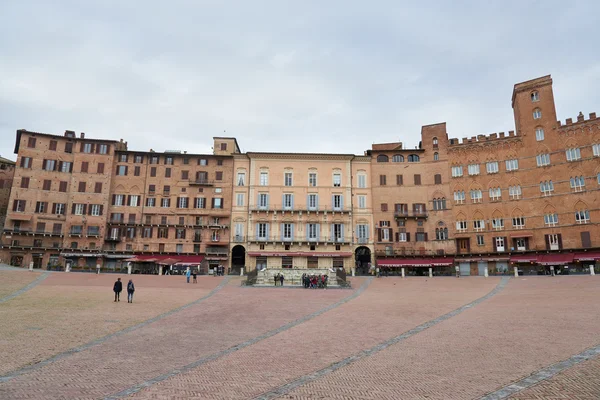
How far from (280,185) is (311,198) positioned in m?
4.82

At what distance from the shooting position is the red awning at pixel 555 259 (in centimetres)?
4590

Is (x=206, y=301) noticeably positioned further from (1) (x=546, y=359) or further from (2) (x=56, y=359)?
(1) (x=546, y=359)

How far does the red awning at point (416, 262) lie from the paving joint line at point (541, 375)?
4024 centimetres

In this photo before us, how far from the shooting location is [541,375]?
34.3 ft

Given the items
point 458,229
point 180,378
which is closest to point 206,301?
point 180,378

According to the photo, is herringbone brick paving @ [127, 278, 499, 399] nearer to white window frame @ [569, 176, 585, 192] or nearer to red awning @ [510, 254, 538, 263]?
red awning @ [510, 254, 538, 263]

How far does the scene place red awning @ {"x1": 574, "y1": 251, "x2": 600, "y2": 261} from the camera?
44.5 meters

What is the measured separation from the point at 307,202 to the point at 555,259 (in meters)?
31.2

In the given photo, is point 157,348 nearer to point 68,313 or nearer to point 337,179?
point 68,313

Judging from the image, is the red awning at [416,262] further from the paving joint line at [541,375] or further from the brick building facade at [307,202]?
the paving joint line at [541,375]

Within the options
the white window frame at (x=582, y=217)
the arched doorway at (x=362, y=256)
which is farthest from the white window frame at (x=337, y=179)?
the white window frame at (x=582, y=217)

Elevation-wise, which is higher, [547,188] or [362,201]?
[547,188]

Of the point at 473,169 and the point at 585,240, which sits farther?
the point at 473,169

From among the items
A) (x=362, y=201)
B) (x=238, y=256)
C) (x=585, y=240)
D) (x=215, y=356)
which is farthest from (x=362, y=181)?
(x=215, y=356)
